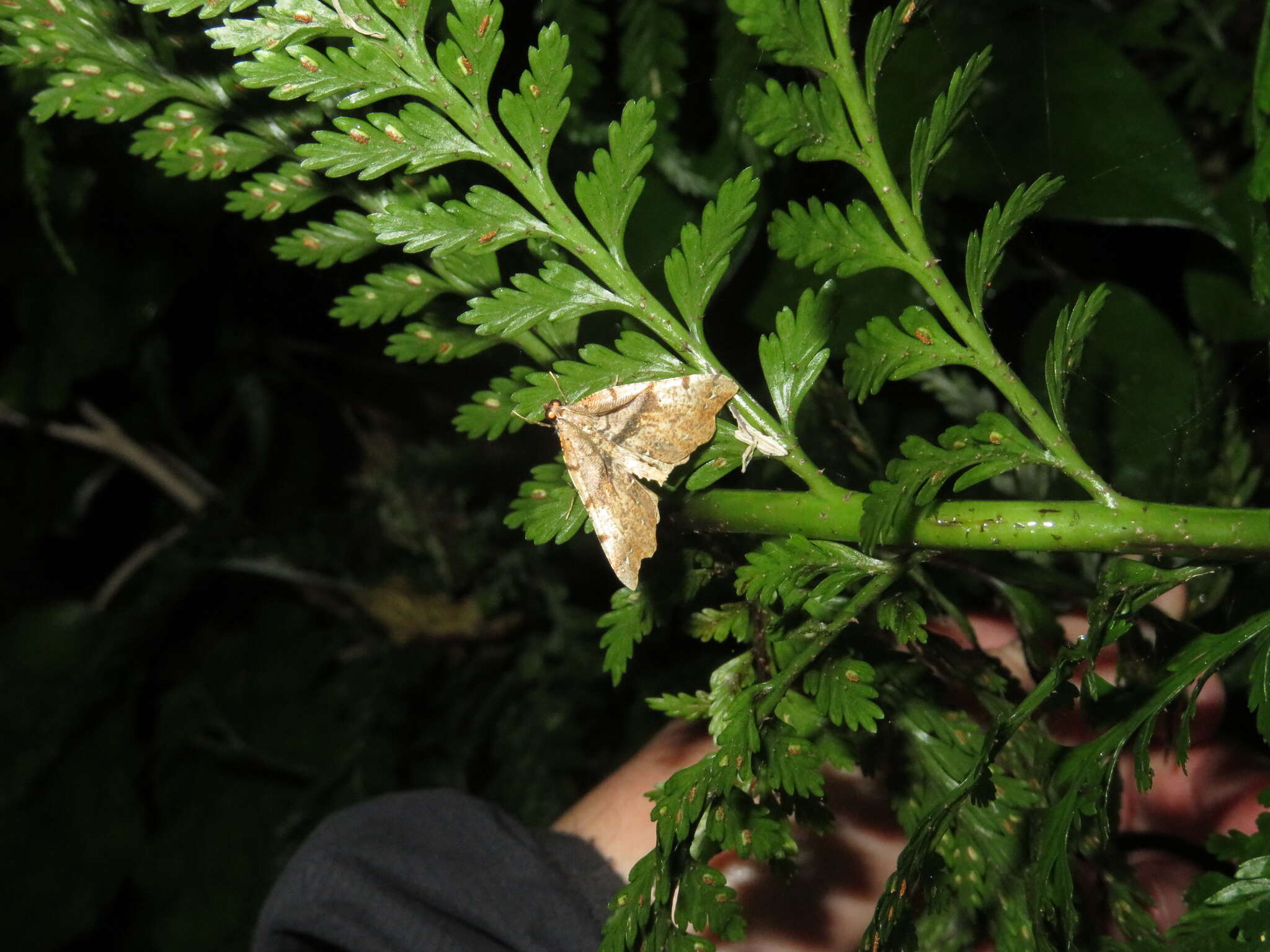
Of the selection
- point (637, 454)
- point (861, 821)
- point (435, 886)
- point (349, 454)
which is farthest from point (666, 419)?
point (349, 454)

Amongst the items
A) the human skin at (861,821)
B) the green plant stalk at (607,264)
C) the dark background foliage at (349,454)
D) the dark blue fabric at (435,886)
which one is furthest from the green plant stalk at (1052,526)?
the dark blue fabric at (435,886)

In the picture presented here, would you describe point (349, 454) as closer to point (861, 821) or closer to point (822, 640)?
point (861, 821)

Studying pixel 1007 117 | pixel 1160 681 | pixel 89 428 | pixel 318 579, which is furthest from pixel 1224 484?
pixel 89 428

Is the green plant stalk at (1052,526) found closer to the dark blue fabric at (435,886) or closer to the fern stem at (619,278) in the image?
the fern stem at (619,278)

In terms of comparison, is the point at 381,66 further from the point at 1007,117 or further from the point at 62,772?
the point at 62,772

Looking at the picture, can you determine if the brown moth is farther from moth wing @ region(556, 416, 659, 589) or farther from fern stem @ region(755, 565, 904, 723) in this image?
fern stem @ region(755, 565, 904, 723)

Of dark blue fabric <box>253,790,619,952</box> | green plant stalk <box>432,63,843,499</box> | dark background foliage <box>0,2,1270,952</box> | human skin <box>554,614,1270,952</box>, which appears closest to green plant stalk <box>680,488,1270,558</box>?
green plant stalk <box>432,63,843,499</box>
